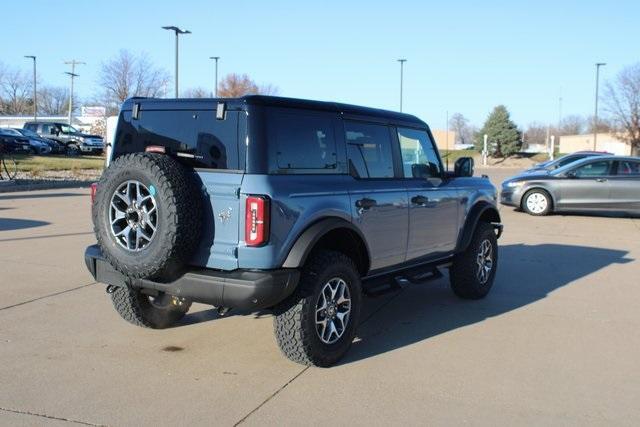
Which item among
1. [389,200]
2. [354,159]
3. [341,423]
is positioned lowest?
[341,423]

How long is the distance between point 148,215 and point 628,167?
13.9 metres

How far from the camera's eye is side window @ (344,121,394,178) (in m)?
5.28

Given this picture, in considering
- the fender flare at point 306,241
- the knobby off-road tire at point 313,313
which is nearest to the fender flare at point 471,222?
the knobby off-road tire at point 313,313

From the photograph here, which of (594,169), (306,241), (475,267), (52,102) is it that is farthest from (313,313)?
(52,102)

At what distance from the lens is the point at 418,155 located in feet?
20.8

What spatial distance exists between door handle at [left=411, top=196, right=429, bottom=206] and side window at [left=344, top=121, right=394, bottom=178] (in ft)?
1.01

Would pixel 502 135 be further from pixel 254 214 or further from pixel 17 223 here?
pixel 254 214

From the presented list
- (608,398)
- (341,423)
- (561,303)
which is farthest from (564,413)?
(561,303)

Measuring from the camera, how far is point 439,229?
20.7 ft

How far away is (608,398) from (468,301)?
270 cm

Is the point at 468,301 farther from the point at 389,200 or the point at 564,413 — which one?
the point at 564,413

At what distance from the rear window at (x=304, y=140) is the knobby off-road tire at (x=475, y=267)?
2.48m

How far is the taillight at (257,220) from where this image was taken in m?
4.21

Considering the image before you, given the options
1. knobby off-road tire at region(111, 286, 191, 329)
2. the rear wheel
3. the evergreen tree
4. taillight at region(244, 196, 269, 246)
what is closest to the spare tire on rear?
taillight at region(244, 196, 269, 246)
